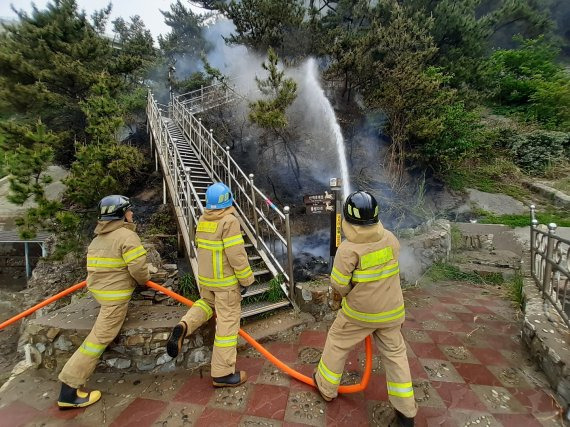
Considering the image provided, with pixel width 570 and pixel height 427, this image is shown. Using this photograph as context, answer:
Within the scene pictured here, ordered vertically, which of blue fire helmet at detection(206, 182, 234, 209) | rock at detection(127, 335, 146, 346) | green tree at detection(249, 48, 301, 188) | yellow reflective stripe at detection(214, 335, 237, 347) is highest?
green tree at detection(249, 48, 301, 188)

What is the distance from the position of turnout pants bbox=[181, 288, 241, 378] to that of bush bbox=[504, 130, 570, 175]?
12310 mm

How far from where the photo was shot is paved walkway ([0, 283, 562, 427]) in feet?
7.66

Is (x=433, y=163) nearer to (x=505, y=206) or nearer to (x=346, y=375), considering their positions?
(x=505, y=206)

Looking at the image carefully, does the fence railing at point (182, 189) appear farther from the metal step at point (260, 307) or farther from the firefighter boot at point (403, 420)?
the firefighter boot at point (403, 420)

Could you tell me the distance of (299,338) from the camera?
3.43 metres

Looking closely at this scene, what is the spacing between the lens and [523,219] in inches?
296

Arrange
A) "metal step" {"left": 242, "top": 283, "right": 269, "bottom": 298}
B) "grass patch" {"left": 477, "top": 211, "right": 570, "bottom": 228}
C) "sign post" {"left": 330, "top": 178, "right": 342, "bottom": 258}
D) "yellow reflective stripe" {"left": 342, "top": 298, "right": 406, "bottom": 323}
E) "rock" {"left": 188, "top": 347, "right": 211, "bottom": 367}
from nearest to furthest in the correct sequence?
"yellow reflective stripe" {"left": 342, "top": 298, "right": 406, "bottom": 323}
"rock" {"left": 188, "top": 347, "right": 211, "bottom": 367}
"sign post" {"left": 330, "top": 178, "right": 342, "bottom": 258}
"metal step" {"left": 242, "top": 283, "right": 269, "bottom": 298}
"grass patch" {"left": 477, "top": 211, "right": 570, "bottom": 228}

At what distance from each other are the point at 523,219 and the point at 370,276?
7.92 m

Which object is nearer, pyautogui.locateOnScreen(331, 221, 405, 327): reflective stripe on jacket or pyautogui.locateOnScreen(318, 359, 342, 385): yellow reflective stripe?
pyautogui.locateOnScreen(331, 221, 405, 327): reflective stripe on jacket

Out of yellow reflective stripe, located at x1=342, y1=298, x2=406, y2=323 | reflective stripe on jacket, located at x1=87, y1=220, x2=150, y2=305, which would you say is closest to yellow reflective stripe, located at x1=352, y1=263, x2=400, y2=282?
yellow reflective stripe, located at x1=342, y1=298, x2=406, y2=323

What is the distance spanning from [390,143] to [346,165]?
1.88 m

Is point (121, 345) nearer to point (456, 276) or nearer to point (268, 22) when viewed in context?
point (456, 276)

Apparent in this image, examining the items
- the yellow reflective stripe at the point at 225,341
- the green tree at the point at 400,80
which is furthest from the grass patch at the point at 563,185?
the yellow reflective stripe at the point at 225,341

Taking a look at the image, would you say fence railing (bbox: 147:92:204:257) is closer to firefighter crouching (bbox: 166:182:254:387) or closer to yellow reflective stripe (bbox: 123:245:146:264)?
firefighter crouching (bbox: 166:182:254:387)
